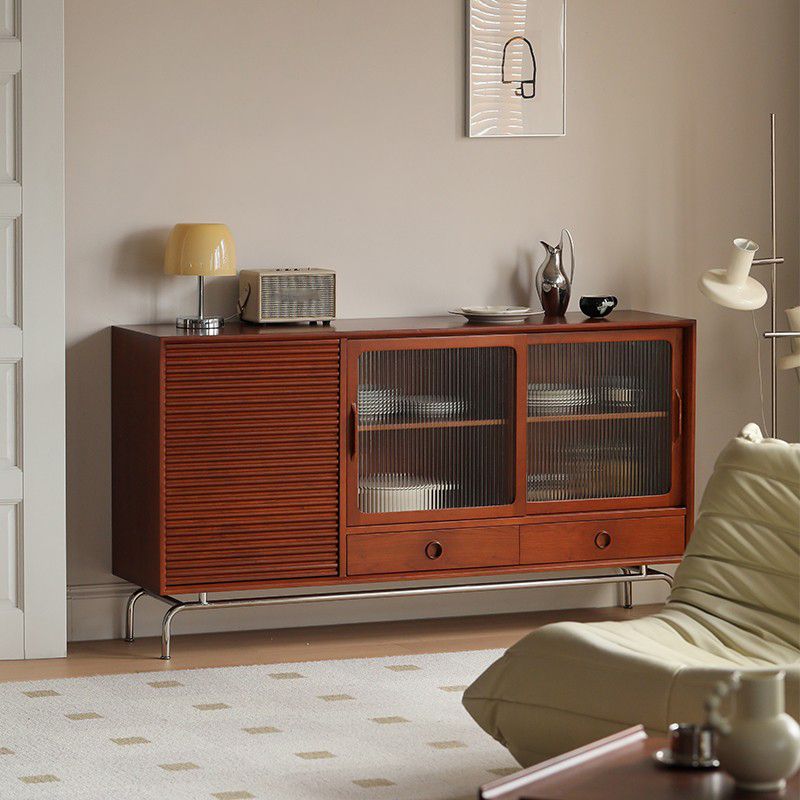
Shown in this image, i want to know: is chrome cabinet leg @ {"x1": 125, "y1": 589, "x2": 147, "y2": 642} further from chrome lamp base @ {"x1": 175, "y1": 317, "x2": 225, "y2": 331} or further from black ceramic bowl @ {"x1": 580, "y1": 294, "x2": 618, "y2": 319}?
black ceramic bowl @ {"x1": 580, "y1": 294, "x2": 618, "y2": 319}

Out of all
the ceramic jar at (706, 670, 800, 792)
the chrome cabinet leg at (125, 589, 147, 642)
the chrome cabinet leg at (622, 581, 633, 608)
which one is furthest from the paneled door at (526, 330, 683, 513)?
the ceramic jar at (706, 670, 800, 792)

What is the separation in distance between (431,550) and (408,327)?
698mm

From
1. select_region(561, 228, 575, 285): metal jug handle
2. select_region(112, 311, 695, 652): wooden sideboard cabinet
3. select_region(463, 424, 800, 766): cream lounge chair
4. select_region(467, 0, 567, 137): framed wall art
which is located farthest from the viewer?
select_region(561, 228, 575, 285): metal jug handle

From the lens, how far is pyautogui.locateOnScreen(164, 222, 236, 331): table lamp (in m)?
4.78

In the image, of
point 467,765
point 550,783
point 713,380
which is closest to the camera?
point 550,783

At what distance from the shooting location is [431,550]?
4.96 metres

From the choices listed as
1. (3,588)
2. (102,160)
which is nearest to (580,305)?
(102,160)

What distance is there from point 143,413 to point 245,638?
834 mm

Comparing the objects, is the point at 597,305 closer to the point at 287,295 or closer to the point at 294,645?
the point at 287,295

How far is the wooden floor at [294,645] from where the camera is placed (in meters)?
4.70

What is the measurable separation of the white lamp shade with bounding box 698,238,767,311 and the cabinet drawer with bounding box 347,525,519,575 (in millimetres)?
972

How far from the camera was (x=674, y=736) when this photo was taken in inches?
104

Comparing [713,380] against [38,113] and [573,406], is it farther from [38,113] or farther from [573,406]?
[38,113]

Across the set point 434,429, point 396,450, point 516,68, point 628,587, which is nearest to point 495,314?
point 434,429
